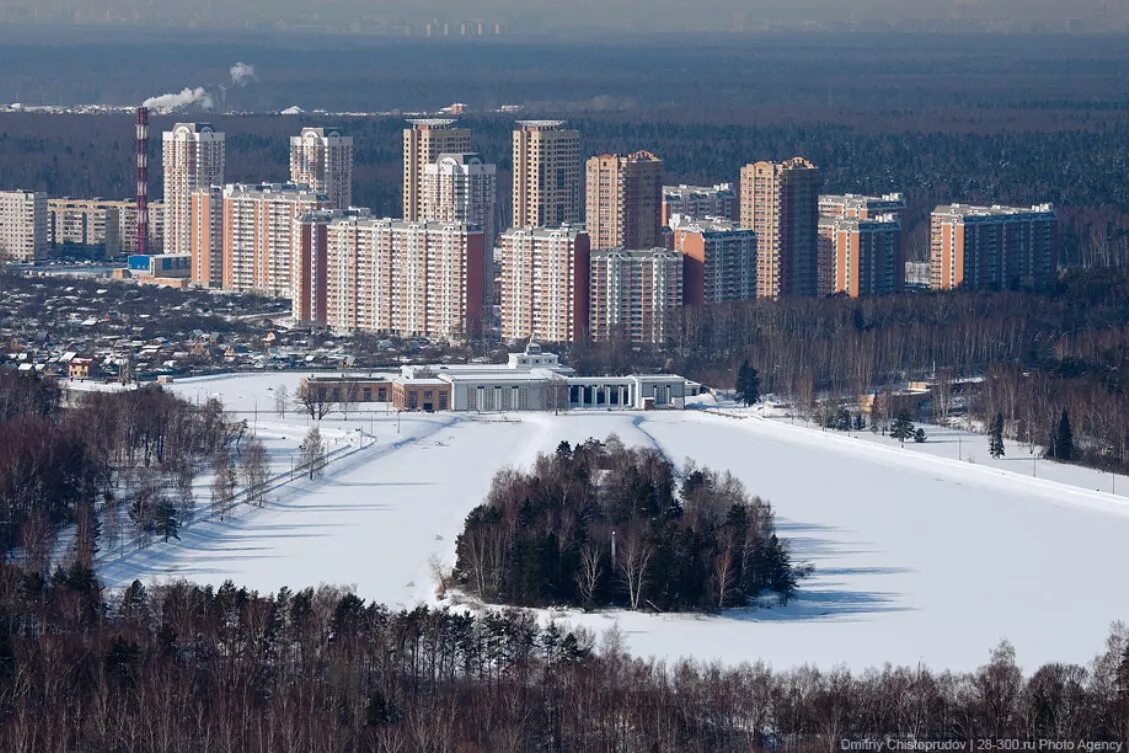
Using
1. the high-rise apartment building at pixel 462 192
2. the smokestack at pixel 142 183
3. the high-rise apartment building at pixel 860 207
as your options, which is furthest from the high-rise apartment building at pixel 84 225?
the high-rise apartment building at pixel 860 207

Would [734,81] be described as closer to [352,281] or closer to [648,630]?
[352,281]

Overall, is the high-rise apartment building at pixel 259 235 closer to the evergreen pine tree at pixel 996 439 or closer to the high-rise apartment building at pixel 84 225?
the high-rise apartment building at pixel 84 225

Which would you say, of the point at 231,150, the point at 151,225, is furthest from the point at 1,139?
the point at 151,225

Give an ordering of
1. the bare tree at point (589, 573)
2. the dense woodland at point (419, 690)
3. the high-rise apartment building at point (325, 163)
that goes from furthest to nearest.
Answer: the high-rise apartment building at point (325, 163) < the bare tree at point (589, 573) < the dense woodland at point (419, 690)

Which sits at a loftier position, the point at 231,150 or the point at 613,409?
the point at 231,150

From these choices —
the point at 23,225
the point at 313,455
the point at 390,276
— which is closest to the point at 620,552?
the point at 313,455

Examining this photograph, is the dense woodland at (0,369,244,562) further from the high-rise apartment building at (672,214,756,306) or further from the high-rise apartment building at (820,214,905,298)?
the high-rise apartment building at (820,214,905,298)

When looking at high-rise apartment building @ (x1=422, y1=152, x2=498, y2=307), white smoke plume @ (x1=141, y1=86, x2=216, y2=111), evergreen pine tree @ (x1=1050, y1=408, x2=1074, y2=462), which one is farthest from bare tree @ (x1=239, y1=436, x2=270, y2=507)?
white smoke plume @ (x1=141, y1=86, x2=216, y2=111)
